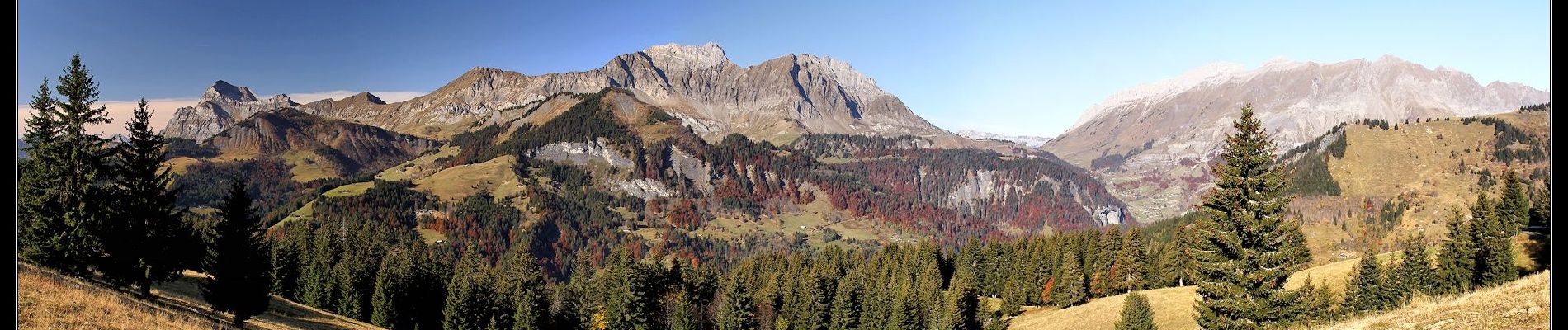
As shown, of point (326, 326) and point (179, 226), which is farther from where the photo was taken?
point (326, 326)

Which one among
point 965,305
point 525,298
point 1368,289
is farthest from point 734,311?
point 1368,289

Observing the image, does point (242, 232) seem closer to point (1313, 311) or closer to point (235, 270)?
point (235, 270)

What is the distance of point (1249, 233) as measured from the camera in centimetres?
2967

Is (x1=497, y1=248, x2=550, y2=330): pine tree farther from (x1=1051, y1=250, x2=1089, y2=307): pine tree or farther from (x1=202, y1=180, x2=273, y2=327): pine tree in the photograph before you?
(x1=1051, y1=250, x2=1089, y2=307): pine tree

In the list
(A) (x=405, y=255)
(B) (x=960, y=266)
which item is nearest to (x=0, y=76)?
(A) (x=405, y=255)

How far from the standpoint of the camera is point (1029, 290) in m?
108

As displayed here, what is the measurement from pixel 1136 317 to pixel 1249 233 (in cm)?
3858

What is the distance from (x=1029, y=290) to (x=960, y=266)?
17.4 meters

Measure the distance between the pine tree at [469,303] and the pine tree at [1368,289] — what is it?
94.5m

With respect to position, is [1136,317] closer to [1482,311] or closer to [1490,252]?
[1490,252]

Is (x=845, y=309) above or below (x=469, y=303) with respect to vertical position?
below

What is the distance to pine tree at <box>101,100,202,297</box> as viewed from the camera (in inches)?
1543

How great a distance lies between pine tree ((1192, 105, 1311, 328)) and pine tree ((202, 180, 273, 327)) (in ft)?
172

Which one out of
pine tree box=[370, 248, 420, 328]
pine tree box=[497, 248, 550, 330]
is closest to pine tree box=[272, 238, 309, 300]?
pine tree box=[370, 248, 420, 328]
